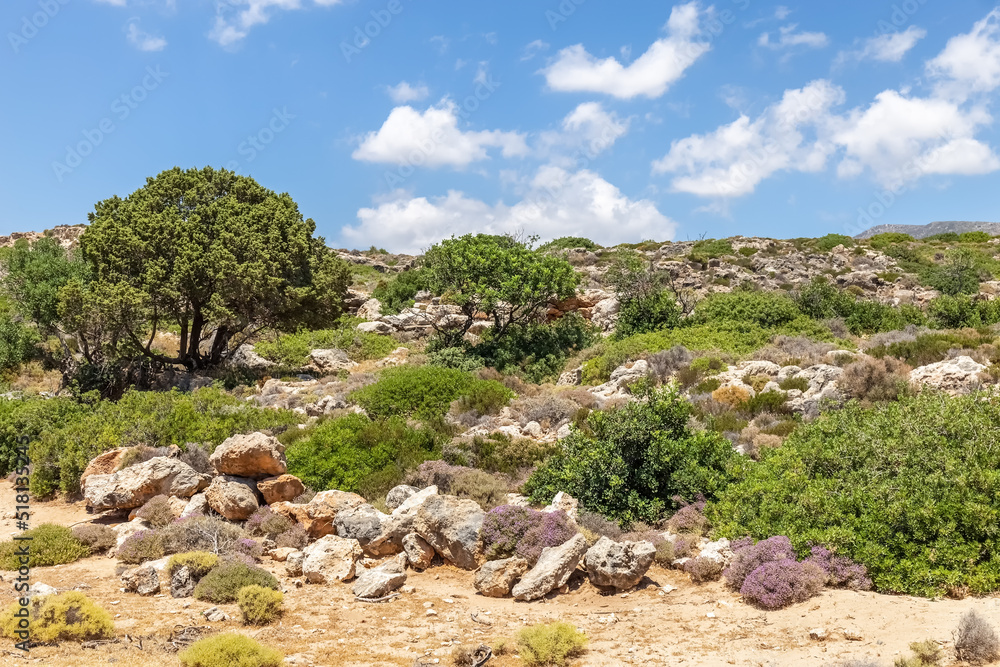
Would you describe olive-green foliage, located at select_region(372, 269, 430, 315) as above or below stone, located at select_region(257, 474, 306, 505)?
above

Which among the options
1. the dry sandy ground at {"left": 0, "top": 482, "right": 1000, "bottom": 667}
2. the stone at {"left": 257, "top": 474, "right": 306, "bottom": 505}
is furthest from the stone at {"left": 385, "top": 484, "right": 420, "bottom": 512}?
the dry sandy ground at {"left": 0, "top": 482, "right": 1000, "bottom": 667}

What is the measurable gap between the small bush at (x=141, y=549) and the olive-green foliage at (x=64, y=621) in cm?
241

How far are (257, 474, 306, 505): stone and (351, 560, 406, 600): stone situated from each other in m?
3.11

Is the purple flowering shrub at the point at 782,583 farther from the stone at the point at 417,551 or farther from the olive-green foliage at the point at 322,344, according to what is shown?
the olive-green foliage at the point at 322,344

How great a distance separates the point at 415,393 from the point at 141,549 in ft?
23.9

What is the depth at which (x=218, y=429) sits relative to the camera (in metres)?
13.5

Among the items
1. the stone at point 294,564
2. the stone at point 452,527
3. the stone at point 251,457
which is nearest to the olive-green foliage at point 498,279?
the stone at point 251,457

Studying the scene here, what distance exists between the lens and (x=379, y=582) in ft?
26.0

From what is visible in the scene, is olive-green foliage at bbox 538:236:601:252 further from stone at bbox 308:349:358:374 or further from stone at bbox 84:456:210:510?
stone at bbox 84:456:210:510

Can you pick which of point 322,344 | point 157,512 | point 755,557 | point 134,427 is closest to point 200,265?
point 322,344

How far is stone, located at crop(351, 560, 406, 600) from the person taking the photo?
7.87 meters

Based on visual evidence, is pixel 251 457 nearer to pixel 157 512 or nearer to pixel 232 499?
pixel 232 499

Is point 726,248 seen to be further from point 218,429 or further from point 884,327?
point 218,429

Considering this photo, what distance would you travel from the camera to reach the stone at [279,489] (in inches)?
423
